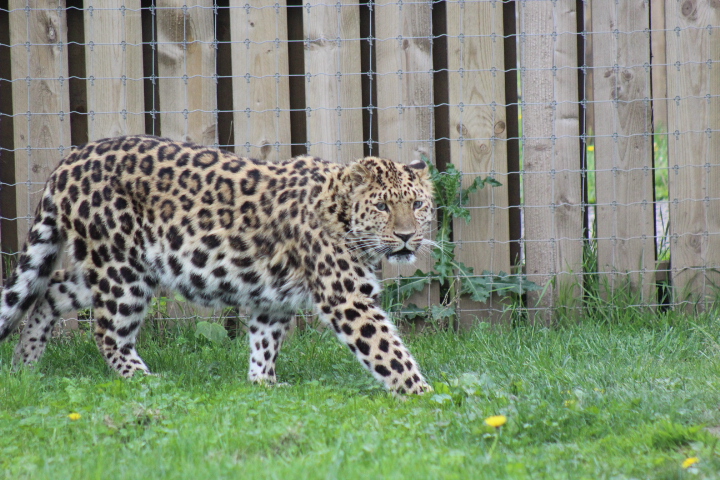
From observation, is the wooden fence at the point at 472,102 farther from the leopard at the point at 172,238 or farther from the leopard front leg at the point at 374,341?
the leopard front leg at the point at 374,341

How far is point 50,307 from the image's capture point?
18.8 feet

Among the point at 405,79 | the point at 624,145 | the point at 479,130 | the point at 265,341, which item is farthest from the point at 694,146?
the point at 265,341

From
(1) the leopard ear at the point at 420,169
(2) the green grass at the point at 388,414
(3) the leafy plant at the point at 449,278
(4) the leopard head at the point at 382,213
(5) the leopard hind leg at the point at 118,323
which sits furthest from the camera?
(3) the leafy plant at the point at 449,278

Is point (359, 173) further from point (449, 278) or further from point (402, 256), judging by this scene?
point (449, 278)

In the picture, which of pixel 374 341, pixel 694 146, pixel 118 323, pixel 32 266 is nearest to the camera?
pixel 374 341

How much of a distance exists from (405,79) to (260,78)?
120 cm

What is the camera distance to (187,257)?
550 cm

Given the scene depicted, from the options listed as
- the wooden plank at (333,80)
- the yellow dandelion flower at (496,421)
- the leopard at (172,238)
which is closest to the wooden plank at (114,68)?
the leopard at (172,238)

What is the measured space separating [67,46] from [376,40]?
260 centimetres

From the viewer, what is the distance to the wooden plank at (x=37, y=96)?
6.53 metres

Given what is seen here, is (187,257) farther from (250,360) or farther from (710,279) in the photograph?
(710,279)

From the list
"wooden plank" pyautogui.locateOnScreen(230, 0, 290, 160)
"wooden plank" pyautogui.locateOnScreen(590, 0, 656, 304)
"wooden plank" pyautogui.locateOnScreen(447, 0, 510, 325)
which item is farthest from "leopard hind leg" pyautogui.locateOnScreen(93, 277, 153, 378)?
"wooden plank" pyautogui.locateOnScreen(590, 0, 656, 304)

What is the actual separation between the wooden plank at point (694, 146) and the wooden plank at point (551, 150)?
0.80 m

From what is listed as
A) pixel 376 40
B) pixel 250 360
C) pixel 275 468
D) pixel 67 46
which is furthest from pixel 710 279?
pixel 67 46
